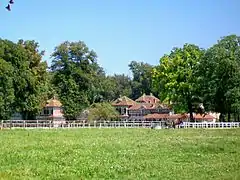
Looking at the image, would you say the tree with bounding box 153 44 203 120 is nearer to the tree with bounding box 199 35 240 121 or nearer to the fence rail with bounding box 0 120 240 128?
the tree with bounding box 199 35 240 121

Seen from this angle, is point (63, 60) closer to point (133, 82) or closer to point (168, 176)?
point (133, 82)

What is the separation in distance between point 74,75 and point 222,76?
31461 millimetres

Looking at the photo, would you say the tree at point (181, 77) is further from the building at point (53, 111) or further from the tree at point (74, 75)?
the building at point (53, 111)

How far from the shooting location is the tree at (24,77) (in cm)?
8000

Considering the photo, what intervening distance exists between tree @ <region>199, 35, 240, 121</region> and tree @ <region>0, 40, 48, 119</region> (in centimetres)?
2886

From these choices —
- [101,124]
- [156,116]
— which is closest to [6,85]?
[101,124]

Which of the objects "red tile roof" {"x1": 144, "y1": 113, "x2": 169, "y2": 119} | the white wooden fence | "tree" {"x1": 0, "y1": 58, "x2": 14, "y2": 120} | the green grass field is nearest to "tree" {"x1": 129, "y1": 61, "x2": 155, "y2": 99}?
"red tile roof" {"x1": 144, "y1": 113, "x2": 169, "y2": 119}

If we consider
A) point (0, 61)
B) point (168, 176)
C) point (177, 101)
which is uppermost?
point (0, 61)

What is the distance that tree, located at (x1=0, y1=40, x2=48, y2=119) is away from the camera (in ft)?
262

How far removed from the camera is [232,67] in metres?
78.0

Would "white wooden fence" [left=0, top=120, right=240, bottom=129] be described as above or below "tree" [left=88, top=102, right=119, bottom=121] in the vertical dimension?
below

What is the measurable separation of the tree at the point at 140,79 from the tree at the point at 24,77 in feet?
252

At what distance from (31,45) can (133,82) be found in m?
80.4

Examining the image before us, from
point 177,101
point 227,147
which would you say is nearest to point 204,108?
point 177,101
